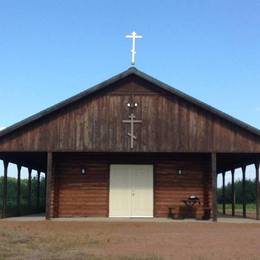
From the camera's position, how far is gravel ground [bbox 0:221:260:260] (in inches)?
529

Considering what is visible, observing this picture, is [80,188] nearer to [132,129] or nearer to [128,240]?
[132,129]

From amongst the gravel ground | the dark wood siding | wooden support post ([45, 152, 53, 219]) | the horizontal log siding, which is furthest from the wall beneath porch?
the gravel ground

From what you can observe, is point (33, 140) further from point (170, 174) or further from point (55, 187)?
point (170, 174)

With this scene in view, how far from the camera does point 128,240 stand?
17.0m

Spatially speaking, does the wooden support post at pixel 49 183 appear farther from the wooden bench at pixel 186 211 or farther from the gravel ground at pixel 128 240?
the wooden bench at pixel 186 211

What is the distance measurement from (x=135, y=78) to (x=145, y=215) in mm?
6429

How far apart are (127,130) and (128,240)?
8.48m

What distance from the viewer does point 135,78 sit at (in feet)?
83.8

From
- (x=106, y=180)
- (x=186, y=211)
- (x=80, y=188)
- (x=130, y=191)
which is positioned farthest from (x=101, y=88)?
(x=186, y=211)

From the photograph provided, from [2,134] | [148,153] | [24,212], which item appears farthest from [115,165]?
[24,212]

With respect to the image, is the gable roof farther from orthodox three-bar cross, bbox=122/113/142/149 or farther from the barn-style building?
orthodox three-bar cross, bbox=122/113/142/149

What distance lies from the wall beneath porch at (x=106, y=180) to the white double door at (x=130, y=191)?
241 millimetres

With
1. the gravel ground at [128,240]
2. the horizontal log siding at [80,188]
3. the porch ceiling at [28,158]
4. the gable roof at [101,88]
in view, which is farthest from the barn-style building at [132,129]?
the gravel ground at [128,240]

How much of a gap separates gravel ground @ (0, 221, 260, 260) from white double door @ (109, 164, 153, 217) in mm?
3990
